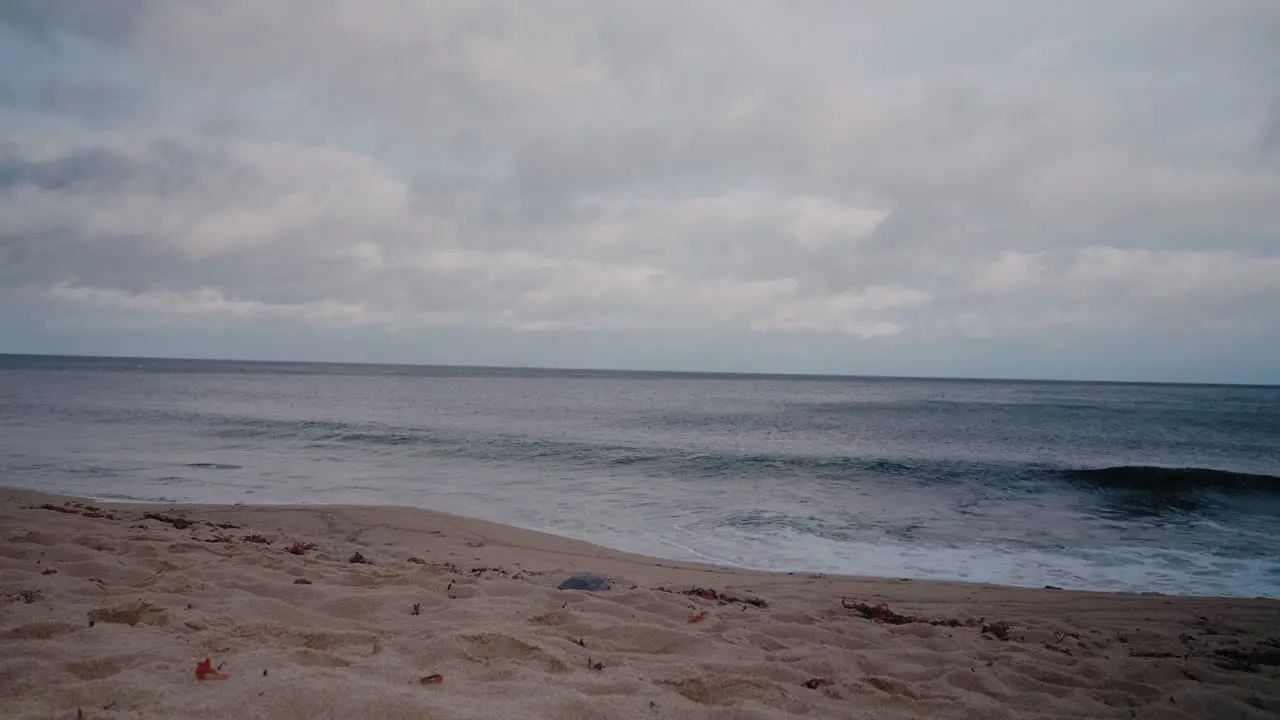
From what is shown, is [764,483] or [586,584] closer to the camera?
[586,584]

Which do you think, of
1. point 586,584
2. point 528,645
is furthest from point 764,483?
point 528,645

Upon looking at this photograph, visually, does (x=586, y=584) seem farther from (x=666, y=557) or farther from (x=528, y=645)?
(x=666, y=557)

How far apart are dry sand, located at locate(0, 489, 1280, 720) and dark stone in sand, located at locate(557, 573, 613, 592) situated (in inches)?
6.9

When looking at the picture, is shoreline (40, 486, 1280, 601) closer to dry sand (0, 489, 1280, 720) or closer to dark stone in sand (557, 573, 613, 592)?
dry sand (0, 489, 1280, 720)

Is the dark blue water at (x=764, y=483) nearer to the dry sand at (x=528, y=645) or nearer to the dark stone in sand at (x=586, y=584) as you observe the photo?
the dry sand at (x=528, y=645)

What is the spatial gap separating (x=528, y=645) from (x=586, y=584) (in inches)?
93.0

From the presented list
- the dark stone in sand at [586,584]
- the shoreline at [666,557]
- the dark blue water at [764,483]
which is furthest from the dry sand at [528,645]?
the dark blue water at [764,483]

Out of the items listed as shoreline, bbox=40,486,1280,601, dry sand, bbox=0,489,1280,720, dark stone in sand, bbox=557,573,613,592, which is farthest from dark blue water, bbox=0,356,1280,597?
dark stone in sand, bbox=557,573,613,592

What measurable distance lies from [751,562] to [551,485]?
319 inches

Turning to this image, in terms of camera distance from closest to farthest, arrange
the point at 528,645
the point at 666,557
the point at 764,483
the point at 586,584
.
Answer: the point at 528,645, the point at 586,584, the point at 666,557, the point at 764,483

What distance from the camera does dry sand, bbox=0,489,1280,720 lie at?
3893mm

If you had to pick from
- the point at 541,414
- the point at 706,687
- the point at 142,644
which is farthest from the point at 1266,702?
the point at 541,414

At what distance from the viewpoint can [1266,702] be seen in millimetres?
4918

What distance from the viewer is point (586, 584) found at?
23.5 feet
